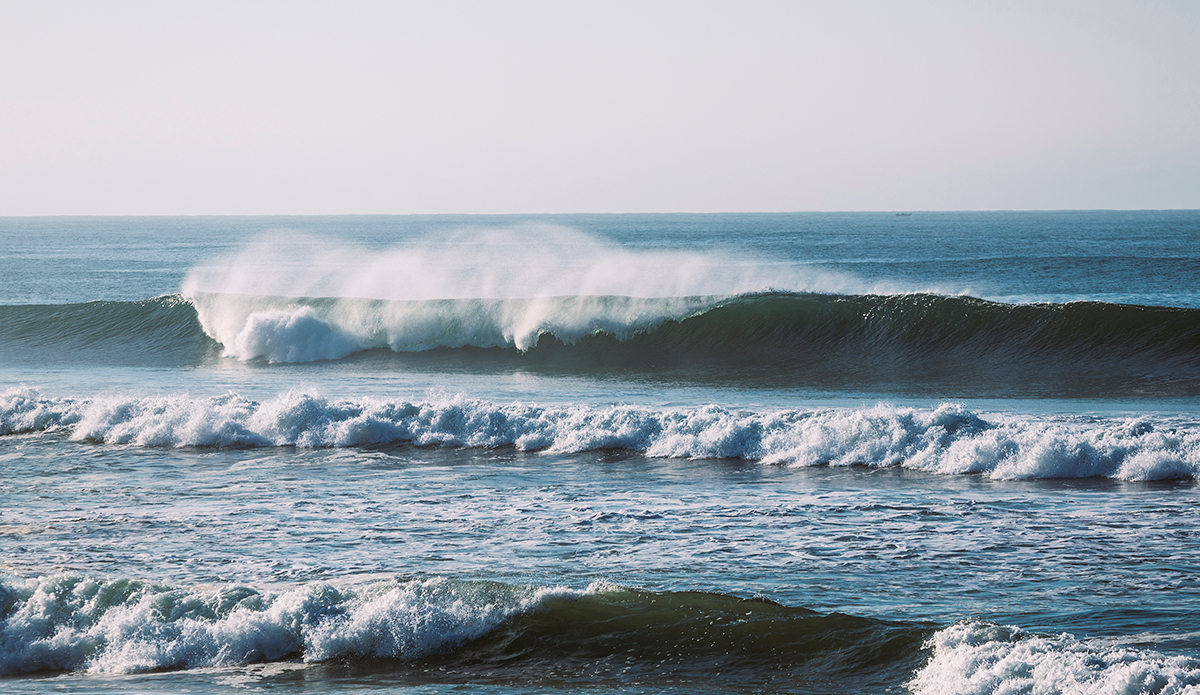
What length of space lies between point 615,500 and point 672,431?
9.87 ft

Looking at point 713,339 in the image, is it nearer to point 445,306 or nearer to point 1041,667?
point 445,306

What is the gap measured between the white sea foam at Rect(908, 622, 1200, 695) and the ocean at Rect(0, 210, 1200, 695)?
0.06 ft

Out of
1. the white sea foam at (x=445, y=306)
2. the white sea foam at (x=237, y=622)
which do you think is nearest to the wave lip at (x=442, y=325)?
the white sea foam at (x=445, y=306)

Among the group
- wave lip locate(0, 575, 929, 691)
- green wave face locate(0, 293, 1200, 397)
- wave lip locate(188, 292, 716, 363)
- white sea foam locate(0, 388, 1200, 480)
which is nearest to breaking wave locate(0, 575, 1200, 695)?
wave lip locate(0, 575, 929, 691)

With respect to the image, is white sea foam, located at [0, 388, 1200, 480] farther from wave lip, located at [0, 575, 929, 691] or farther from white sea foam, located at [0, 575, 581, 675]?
white sea foam, located at [0, 575, 581, 675]

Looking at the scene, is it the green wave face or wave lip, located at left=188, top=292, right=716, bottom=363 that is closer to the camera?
the green wave face

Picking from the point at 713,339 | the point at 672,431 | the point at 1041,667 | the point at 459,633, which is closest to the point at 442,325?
the point at 713,339

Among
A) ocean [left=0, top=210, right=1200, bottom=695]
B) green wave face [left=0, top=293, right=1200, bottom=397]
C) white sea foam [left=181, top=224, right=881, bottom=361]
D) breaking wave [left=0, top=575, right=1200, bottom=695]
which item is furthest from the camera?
white sea foam [left=181, top=224, right=881, bottom=361]

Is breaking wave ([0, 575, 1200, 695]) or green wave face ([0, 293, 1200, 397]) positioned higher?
green wave face ([0, 293, 1200, 397])

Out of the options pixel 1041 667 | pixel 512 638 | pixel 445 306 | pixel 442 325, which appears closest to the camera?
pixel 1041 667

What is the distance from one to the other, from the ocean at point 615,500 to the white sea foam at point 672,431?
0.04m

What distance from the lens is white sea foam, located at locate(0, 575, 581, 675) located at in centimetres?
636

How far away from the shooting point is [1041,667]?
→ 5.35m

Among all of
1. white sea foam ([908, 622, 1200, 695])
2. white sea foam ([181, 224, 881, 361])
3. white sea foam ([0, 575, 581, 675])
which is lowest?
white sea foam ([0, 575, 581, 675])
